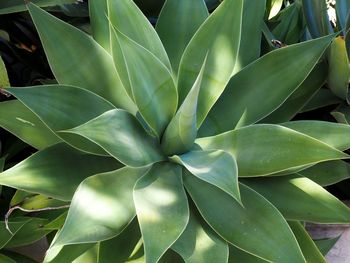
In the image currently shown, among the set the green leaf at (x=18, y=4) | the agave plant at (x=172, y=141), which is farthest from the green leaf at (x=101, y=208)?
the green leaf at (x=18, y=4)

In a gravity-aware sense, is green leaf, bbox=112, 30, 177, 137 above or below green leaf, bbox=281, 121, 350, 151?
above

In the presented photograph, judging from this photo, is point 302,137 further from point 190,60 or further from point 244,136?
point 190,60

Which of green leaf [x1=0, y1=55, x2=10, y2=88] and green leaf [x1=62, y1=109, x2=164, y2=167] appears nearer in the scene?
green leaf [x1=62, y1=109, x2=164, y2=167]

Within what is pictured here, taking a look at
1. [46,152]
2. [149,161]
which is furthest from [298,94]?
[46,152]

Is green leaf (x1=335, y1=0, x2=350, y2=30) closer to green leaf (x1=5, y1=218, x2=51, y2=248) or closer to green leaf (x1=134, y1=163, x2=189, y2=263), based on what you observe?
green leaf (x1=134, y1=163, x2=189, y2=263)

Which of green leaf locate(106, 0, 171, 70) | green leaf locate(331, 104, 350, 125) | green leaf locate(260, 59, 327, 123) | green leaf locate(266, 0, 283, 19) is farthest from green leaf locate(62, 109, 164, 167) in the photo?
green leaf locate(266, 0, 283, 19)

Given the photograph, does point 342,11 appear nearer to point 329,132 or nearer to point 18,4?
point 329,132

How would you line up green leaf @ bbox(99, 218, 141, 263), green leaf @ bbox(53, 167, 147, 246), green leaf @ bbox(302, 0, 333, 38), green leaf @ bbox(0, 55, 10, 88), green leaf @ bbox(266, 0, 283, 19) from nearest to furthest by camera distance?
green leaf @ bbox(53, 167, 147, 246) < green leaf @ bbox(99, 218, 141, 263) < green leaf @ bbox(0, 55, 10, 88) < green leaf @ bbox(302, 0, 333, 38) < green leaf @ bbox(266, 0, 283, 19)

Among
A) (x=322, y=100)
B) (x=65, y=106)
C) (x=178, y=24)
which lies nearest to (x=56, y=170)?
(x=65, y=106)
